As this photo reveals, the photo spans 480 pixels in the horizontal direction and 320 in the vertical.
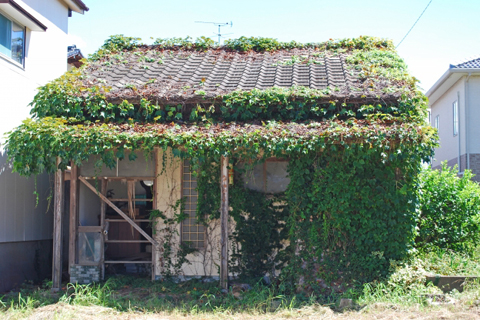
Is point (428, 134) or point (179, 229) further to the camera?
point (179, 229)

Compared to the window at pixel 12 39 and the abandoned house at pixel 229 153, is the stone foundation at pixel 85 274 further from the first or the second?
the window at pixel 12 39

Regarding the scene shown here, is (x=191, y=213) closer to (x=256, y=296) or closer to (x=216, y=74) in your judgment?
(x=256, y=296)

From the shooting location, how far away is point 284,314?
7.55 meters

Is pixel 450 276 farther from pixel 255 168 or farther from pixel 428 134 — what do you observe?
pixel 255 168

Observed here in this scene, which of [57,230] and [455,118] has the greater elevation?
[455,118]

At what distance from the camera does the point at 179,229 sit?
10266mm

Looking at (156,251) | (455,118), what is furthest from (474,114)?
(156,251)

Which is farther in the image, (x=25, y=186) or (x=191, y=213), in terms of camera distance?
(x=25, y=186)

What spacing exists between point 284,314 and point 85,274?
4.74m

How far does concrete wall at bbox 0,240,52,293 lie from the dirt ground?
8.14 ft

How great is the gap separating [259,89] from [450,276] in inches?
207

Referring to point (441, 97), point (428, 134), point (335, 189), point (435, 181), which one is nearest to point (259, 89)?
point (335, 189)

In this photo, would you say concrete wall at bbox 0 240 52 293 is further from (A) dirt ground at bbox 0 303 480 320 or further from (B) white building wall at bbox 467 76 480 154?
(B) white building wall at bbox 467 76 480 154

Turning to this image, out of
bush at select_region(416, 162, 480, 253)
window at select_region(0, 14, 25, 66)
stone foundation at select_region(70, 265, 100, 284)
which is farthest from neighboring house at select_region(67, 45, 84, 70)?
bush at select_region(416, 162, 480, 253)
